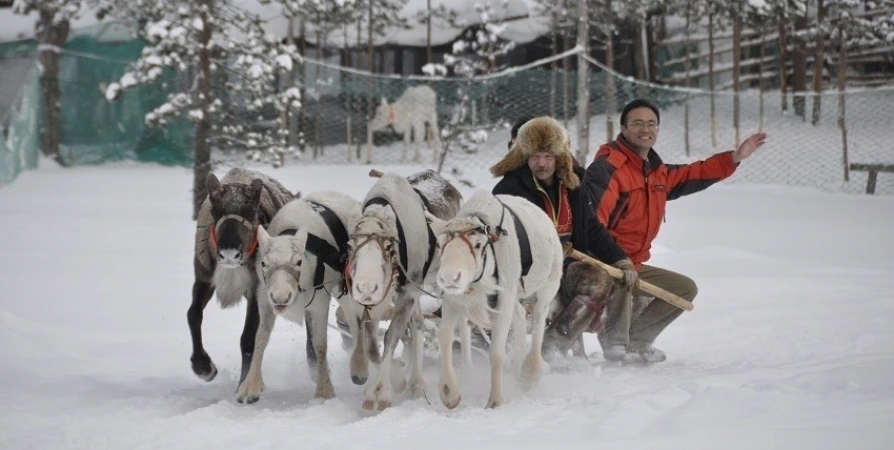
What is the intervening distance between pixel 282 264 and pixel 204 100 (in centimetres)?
752

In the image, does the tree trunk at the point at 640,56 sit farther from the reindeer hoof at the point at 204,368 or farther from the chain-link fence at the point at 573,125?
the reindeer hoof at the point at 204,368

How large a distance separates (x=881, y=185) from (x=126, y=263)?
1242cm

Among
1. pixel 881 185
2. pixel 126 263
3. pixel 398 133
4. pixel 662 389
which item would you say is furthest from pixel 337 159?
pixel 662 389

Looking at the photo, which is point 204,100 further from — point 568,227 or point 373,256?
point 373,256

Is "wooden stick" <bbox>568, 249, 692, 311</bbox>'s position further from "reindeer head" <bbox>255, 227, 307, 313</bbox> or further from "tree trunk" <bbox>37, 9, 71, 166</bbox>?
"tree trunk" <bbox>37, 9, 71, 166</bbox>

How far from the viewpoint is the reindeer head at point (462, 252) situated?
4.57 metres

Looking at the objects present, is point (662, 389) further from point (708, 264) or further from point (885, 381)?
point (708, 264)

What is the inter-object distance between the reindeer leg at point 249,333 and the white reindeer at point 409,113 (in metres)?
11.6

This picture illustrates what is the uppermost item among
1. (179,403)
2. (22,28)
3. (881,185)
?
(22,28)

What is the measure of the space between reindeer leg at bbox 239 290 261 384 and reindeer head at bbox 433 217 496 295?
57.9 inches

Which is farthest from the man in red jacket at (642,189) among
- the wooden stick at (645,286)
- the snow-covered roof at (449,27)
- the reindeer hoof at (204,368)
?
the snow-covered roof at (449,27)

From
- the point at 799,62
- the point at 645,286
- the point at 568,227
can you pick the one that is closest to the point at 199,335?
the point at 568,227

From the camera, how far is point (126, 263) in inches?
410

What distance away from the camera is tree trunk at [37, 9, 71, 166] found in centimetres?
1858
